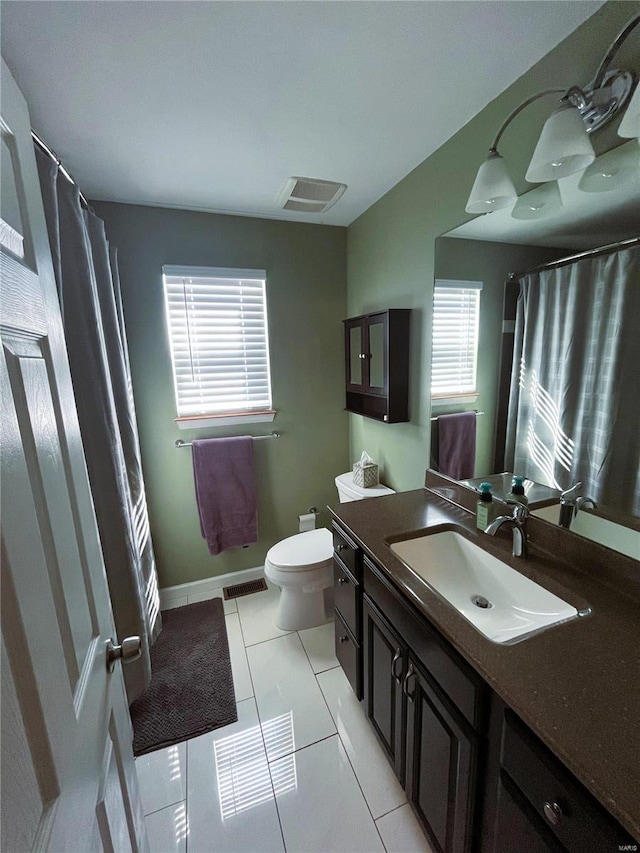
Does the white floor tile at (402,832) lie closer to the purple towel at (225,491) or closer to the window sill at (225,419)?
the purple towel at (225,491)

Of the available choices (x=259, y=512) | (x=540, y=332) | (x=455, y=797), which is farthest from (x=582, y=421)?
(x=259, y=512)

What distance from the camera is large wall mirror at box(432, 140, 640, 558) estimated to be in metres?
0.94

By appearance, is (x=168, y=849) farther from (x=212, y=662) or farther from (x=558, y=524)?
(x=558, y=524)

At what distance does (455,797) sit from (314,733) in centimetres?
76

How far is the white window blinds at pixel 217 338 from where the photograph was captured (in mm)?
2018

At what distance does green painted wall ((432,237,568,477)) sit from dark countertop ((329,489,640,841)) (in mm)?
396

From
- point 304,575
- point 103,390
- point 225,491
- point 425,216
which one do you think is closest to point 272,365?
point 225,491

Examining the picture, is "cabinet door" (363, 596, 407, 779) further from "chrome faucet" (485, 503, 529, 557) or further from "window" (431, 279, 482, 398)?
"window" (431, 279, 482, 398)

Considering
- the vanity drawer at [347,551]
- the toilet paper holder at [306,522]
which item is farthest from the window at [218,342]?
the vanity drawer at [347,551]

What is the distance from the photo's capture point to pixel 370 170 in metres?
1.59

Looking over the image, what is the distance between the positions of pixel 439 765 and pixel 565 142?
1688 mm

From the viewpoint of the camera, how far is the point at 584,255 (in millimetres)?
1018

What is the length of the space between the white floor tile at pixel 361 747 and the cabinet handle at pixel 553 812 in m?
0.87

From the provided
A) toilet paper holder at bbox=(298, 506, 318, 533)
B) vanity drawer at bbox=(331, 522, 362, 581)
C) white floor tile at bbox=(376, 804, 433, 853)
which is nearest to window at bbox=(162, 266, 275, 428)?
toilet paper holder at bbox=(298, 506, 318, 533)
